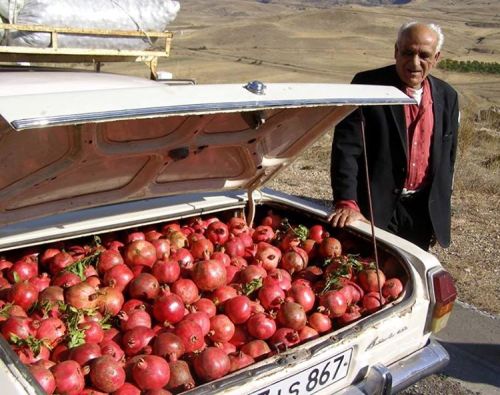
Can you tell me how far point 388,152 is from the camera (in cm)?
400

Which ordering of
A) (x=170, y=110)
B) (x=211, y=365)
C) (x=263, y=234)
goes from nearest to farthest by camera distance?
(x=170, y=110) < (x=211, y=365) < (x=263, y=234)

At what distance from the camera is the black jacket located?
3953mm

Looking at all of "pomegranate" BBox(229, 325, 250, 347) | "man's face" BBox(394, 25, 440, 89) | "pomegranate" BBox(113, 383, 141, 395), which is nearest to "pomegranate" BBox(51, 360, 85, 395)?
"pomegranate" BBox(113, 383, 141, 395)

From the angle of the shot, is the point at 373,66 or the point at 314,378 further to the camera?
the point at 373,66

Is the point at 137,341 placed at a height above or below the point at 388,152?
below

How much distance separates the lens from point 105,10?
11.5 ft

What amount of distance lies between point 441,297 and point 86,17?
241cm

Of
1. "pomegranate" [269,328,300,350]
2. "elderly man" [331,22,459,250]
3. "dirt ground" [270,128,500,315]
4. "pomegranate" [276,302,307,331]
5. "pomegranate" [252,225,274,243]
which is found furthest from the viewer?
"dirt ground" [270,128,500,315]

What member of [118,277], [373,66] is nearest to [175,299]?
[118,277]

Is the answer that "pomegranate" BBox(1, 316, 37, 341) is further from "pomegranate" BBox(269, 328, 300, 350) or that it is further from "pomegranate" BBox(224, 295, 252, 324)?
"pomegranate" BBox(269, 328, 300, 350)

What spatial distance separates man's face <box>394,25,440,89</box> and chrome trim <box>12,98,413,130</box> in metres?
1.20

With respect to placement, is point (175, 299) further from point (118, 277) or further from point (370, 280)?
point (370, 280)

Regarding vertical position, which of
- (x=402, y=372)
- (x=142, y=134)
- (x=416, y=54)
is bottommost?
(x=402, y=372)

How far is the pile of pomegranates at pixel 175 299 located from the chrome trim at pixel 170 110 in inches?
35.7
